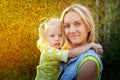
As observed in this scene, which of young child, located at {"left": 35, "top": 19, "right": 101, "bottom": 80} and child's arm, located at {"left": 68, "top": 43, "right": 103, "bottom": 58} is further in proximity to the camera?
young child, located at {"left": 35, "top": 19, "right": 101, "bottom": 80}

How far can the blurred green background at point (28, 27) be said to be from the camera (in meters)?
7.68

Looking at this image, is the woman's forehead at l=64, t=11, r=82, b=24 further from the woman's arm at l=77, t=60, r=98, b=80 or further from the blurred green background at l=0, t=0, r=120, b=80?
the blurred green background at l=0, t=0, r=120, b=80

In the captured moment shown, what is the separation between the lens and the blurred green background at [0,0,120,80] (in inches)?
302

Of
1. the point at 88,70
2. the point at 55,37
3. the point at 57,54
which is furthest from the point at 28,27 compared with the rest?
the point at 88,70

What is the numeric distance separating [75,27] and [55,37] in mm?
676

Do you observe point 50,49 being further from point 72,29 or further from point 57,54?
point 72,29

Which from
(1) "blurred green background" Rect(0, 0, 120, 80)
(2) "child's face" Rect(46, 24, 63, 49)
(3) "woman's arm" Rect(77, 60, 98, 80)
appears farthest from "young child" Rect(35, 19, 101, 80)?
(1) "blurred green background" Rect(0, 0, 120, 80)

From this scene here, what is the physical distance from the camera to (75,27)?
8.93 ft

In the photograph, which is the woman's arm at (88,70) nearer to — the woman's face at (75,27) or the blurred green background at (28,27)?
the woman's face at (75,27)

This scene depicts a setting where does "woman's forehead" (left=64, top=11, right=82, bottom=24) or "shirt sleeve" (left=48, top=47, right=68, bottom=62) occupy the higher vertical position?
"woman's forehead" (left=64, top=11, right=82, bottom=24)

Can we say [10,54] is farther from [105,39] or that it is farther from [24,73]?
[105,39]

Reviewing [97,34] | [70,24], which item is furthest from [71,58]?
[97,34]

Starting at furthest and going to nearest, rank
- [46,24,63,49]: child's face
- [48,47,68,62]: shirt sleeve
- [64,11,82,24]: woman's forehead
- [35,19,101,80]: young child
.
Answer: [46,24,63,49]: child's face
[35,19,101,80]: young child
[48,47,68,62]: shirt sleeve
[64,11,82,24]: woman's forehead

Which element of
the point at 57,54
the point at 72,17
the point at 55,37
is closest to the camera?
the point at 72,17
